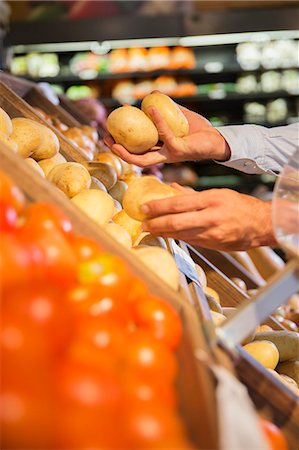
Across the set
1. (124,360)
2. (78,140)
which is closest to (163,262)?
(124,360)

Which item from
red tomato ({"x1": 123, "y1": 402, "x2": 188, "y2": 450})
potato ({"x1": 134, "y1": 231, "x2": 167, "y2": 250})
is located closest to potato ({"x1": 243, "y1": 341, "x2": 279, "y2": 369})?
potato ({"x1": 134, "y1": 231, "x2": 167, "y2": 250})

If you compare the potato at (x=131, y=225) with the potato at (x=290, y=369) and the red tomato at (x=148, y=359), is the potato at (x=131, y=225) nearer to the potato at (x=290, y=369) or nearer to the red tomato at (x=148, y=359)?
the potato at (x=290, y=369)

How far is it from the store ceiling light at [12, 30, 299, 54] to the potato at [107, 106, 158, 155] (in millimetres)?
5888

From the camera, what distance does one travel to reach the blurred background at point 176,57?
7.60 m

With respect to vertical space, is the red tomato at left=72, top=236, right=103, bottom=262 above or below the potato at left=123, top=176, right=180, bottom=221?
above

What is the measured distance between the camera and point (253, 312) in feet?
3.61

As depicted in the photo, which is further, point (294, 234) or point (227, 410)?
point (294, 234)

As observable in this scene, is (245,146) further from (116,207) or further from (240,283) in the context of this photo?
(240,283)

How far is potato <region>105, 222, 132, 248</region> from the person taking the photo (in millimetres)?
1673

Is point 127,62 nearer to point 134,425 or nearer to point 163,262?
point 163,262

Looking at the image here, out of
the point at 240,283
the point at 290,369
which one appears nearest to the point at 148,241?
the point at 290,369

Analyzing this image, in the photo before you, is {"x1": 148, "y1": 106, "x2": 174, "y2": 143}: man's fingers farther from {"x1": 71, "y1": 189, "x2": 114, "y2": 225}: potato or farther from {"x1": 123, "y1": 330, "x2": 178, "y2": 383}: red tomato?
{"x1": 123, "y1": 330, "x2": 178, "y2": 383}: red tomato

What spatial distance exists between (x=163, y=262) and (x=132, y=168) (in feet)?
5.24

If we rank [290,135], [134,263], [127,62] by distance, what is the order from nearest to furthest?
1. [134,263]
2. [290,135]
3. [127,62]
